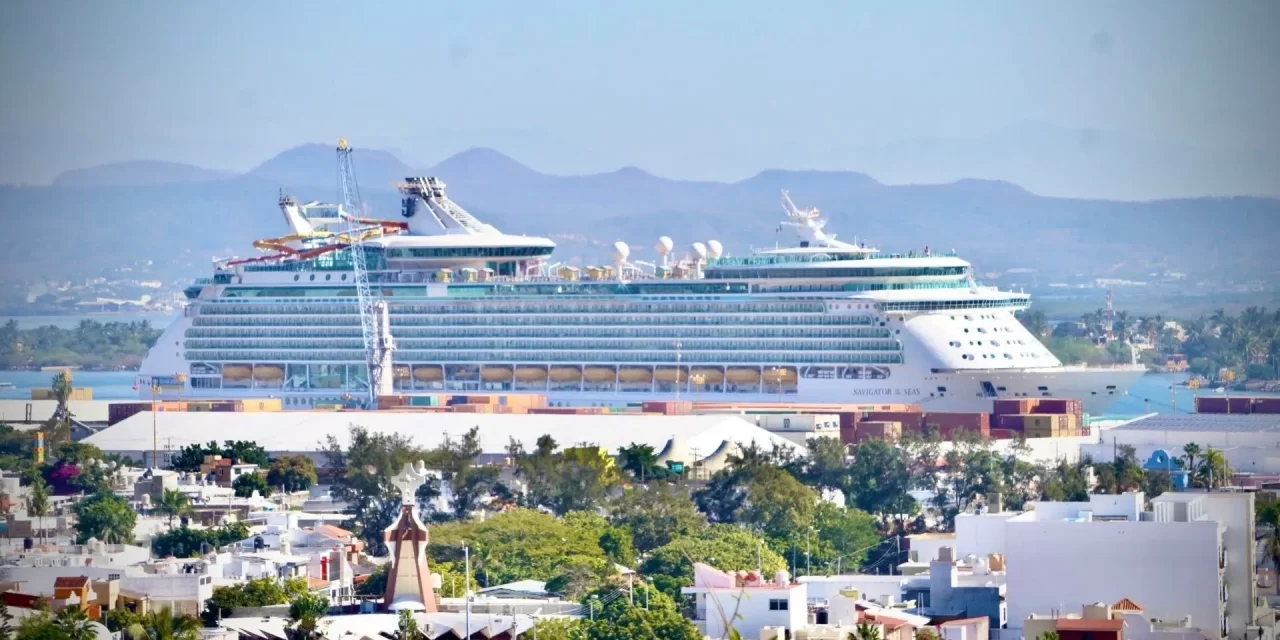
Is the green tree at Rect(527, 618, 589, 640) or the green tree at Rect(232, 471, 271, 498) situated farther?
the green tree at Rect(232, 471, 271, 498)

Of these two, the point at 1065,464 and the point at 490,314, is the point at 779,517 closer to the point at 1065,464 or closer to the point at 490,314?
the point at 1065,464

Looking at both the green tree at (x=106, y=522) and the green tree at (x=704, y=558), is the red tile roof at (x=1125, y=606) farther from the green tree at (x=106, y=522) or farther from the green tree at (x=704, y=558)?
the green tree at (x=106, y=522)

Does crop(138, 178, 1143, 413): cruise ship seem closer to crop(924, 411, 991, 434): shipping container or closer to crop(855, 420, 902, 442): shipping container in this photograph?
crop(924, 411, 991, 434): shipping container

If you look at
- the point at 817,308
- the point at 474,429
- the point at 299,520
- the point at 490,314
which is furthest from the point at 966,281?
the point at 299,520

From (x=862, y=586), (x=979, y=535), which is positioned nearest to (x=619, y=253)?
(x=979, y=535)

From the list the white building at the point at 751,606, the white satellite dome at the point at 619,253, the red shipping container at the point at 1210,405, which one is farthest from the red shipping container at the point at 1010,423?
the white building at the point at 751,606

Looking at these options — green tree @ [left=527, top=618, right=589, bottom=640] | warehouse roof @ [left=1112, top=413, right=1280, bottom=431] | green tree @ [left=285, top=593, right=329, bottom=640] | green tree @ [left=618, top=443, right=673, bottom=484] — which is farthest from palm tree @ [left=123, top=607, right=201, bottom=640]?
warehouse roof @ [left=1112, top=413, right=1280, bottom=431]
